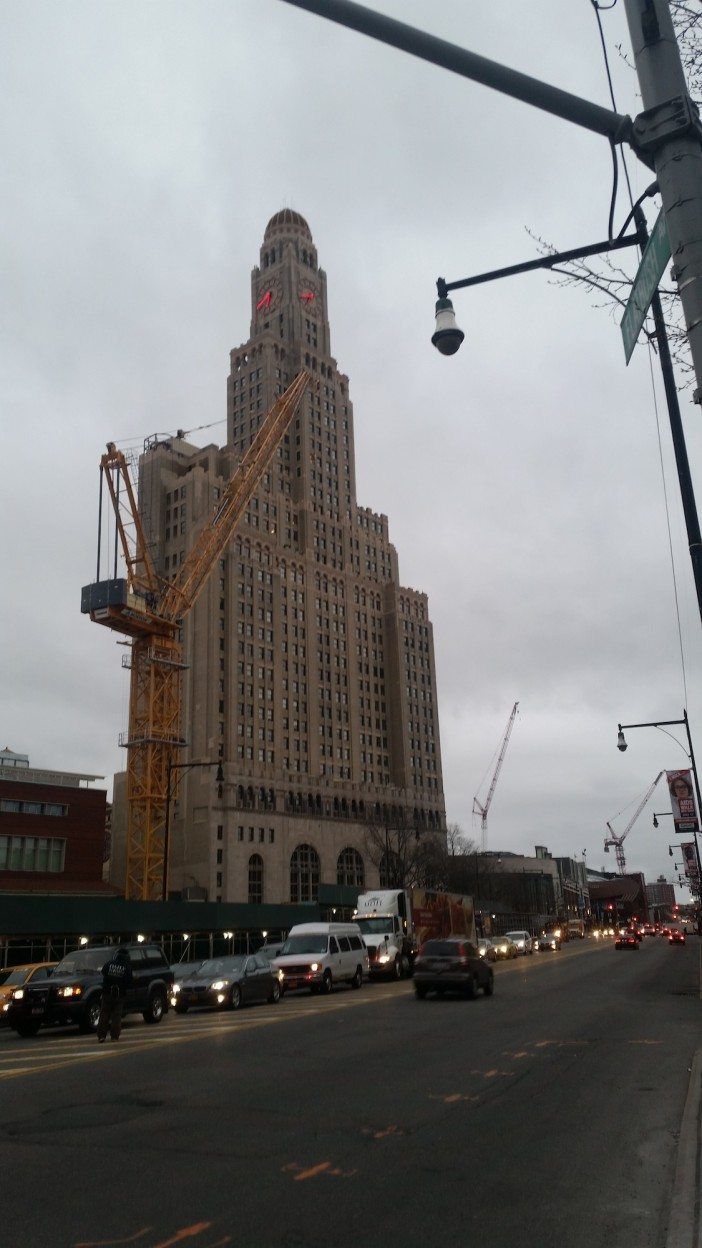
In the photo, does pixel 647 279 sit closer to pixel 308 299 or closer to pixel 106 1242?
pixel 106 1242

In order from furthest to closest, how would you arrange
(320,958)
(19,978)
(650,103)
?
(320,958)
(19,978)
(650,103)

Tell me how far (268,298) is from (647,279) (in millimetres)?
149294

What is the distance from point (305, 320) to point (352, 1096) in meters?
144

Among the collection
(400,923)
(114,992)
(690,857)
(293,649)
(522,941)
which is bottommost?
(522,941)

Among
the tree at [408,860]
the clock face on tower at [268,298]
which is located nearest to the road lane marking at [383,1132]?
the tree at [408,860]

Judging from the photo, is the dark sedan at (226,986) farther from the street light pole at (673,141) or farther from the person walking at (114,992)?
the street light pole at (673,141)

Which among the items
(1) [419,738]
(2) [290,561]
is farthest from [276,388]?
(1) [419,738]

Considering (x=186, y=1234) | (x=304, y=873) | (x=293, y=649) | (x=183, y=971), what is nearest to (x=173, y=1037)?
(x=183, y=971)

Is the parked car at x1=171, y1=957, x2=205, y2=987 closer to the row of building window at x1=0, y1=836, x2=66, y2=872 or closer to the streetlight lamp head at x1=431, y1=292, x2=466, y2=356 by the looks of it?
the streetlight lamp head at x1=431, y1=292, x2=466, y2=356

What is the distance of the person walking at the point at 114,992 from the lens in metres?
17.8

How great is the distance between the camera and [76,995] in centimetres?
1978

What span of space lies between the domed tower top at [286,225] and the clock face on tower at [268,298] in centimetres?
1040

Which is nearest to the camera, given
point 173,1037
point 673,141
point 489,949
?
point 673,141

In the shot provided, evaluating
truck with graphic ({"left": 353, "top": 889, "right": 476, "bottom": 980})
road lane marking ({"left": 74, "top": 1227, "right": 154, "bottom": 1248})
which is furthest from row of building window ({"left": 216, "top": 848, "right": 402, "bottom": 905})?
road lane marking ({"left": 74, "top": 1227, "right": 154, "bottom": 1248})
